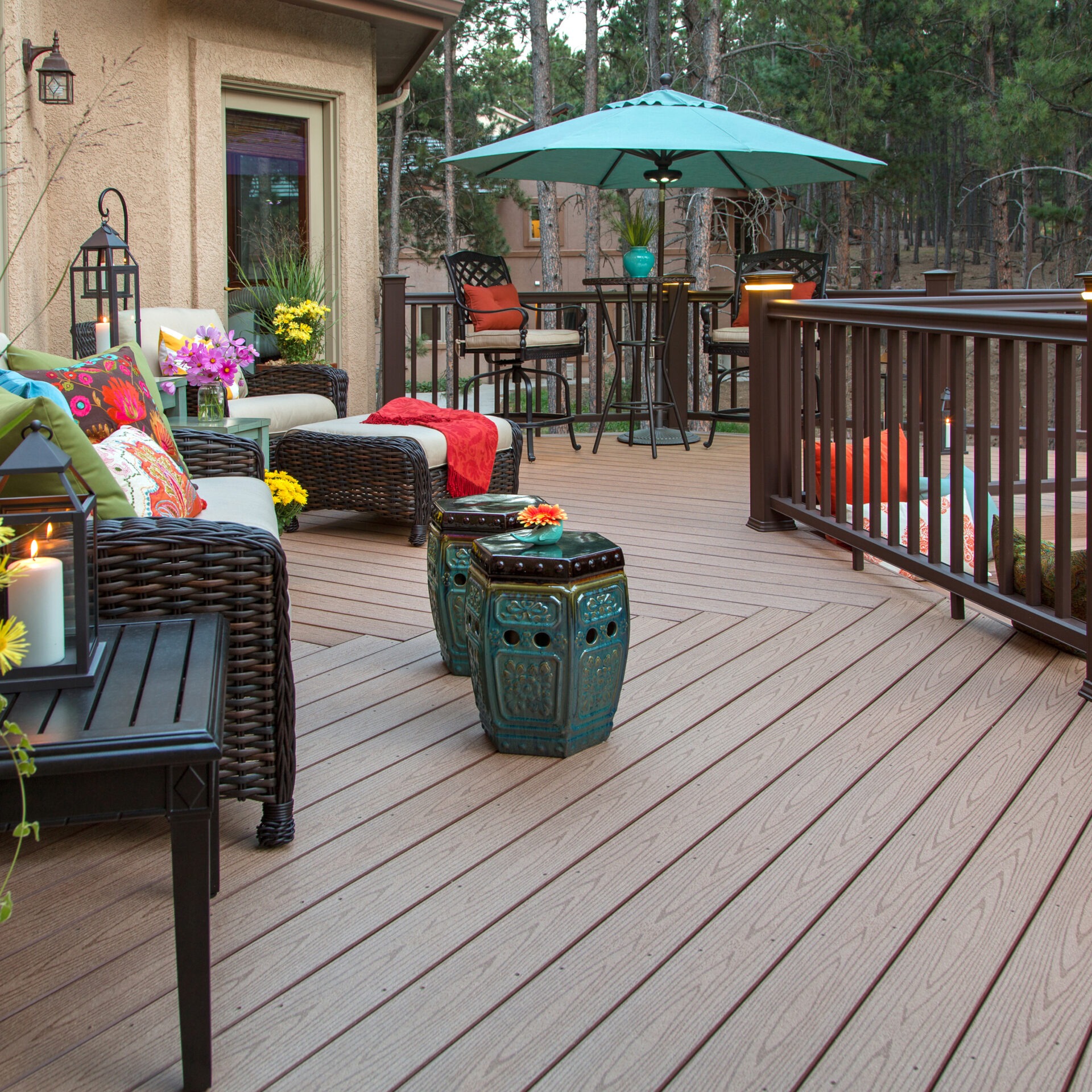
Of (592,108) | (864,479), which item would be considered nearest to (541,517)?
(864,479)

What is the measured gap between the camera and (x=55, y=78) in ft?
16.0

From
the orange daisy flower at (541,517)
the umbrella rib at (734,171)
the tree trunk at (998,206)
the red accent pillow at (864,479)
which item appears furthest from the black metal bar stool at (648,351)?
the tree trunk at (998,206)

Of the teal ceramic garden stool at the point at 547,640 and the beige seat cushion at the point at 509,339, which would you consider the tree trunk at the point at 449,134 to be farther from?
the teal ceramic garden stool at the point at 547,640

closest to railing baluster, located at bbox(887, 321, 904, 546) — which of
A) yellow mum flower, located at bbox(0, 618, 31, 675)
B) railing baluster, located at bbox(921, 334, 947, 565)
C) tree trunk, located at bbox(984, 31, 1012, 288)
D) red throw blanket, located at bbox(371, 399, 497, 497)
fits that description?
railing baluster, located at bbox(921, 334, 947, 565)

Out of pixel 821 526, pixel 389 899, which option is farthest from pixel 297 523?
pixel 389 899

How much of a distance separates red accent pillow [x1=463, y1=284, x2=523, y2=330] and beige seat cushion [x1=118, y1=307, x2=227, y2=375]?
163cm

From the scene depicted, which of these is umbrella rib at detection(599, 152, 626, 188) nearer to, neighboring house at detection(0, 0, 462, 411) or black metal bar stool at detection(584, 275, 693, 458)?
black metal bar stool at detection(584, 275, 693, 458)

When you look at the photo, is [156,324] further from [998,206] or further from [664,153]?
[998,206]

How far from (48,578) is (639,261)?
18.8 ft

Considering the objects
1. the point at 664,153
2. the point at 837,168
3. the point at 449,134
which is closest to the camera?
the point at 664,153

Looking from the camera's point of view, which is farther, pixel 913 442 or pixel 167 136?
pixel 167 136

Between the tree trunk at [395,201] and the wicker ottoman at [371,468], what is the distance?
567 inches

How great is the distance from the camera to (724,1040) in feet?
5.04

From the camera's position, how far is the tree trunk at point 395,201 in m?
18.3
